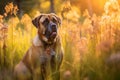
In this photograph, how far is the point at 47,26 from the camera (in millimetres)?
7098

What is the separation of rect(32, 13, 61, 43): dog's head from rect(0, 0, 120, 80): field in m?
0.23

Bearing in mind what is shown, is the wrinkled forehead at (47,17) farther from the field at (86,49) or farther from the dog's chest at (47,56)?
the dog's chest at (47,56)

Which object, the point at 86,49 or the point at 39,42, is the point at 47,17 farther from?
the point at 86,49

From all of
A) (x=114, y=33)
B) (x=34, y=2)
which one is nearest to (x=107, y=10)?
(x=114, y=33)

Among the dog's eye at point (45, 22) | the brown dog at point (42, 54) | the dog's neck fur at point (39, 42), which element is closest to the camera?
the brown dog at point (42, 54)

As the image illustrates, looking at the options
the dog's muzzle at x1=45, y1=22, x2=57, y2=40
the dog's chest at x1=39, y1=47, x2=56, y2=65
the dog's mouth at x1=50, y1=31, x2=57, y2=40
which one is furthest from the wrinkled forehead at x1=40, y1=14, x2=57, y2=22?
the dog's chest at x1=39, y1=47, x2=56, y2=65

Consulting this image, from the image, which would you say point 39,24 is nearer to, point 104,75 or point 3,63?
point 3,63

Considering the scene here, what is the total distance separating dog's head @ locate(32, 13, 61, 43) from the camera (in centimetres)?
697

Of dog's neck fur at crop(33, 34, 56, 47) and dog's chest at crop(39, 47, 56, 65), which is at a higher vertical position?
dog's neck fur at crop(33, 34, 56, 47)

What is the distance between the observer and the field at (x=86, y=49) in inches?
206

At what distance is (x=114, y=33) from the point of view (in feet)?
19.3

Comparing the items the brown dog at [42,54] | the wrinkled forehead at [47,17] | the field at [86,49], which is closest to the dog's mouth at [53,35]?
the brown dog at [42,54]

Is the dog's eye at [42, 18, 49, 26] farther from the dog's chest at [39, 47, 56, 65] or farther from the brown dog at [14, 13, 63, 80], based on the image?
the dog's chest at [39, 47, 56, 65]

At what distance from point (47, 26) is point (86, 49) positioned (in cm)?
156
